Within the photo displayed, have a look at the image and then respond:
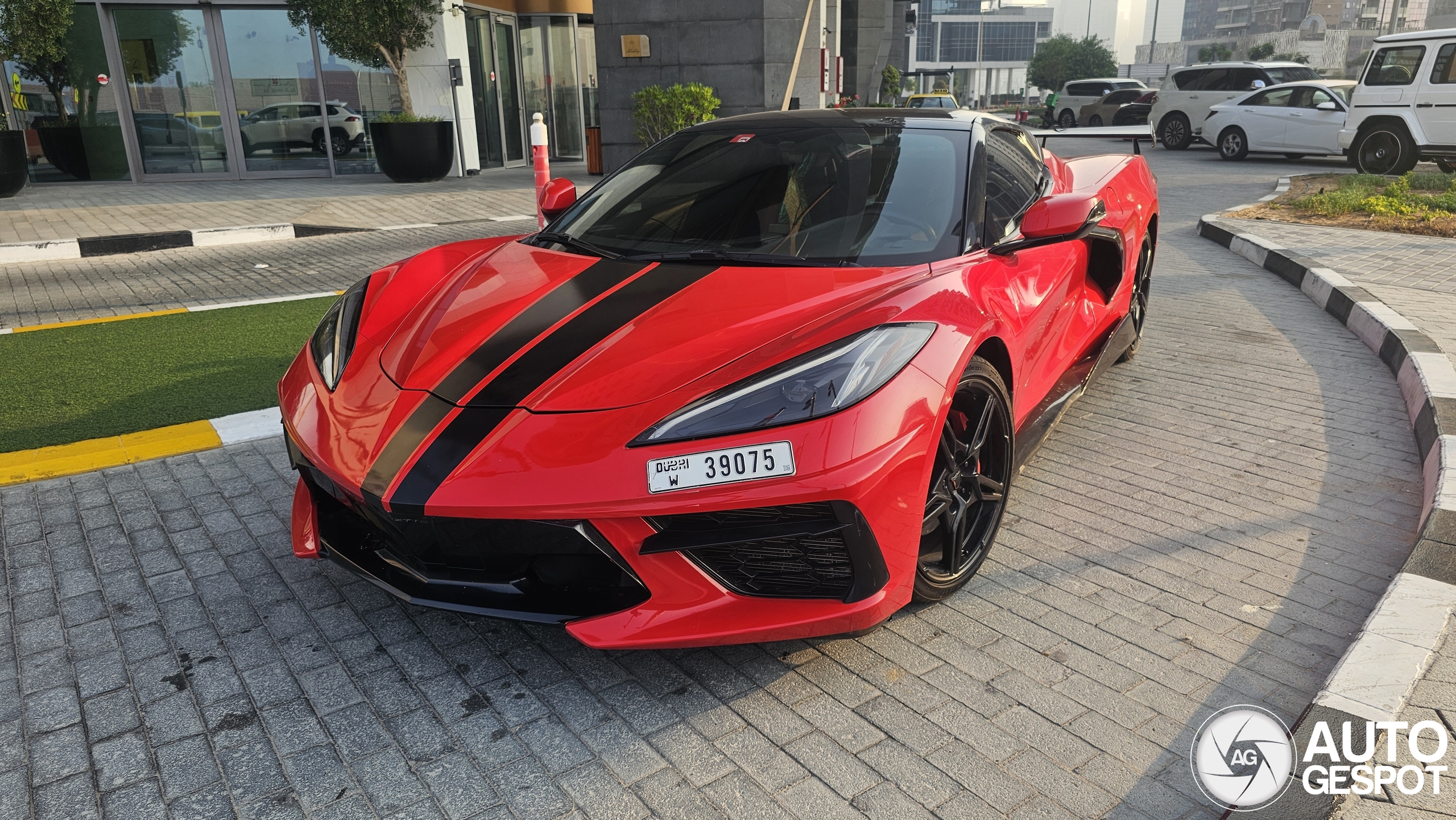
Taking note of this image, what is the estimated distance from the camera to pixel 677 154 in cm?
384

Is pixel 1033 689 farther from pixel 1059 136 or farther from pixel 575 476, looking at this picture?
pixel 1059 136

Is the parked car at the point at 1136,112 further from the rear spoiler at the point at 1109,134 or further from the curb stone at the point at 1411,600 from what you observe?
the curb stone at the point at 1411,600

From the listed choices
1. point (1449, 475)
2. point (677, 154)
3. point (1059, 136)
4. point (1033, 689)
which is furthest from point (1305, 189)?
point (1033, 689)

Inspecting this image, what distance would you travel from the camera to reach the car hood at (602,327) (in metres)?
2.41

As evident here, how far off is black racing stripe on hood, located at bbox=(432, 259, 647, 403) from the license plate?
58 cm

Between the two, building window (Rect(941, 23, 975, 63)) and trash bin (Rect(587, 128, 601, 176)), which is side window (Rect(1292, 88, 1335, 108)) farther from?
building window (Rect(941, 23, 975, 63))

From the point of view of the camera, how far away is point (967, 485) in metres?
2.91

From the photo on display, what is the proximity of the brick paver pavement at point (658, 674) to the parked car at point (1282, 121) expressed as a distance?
16976 millimetres

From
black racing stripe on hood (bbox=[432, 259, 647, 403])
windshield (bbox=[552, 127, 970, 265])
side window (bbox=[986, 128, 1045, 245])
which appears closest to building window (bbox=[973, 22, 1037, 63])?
side window (bbox=[986, 128, 1045, 245])

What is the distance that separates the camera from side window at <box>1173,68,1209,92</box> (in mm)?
21391

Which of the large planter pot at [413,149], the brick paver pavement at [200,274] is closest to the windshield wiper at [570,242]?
the brick paver pavement at [200,274]

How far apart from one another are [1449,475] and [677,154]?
315cm

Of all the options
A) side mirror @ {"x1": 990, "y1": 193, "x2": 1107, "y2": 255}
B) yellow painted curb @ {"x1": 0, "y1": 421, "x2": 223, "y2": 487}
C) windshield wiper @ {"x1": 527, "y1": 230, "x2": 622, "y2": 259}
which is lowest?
yellow painted curb @ {"x1": 0, "y1": 421, "x2": 223, "y2": 487}

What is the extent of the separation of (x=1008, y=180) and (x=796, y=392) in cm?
182
